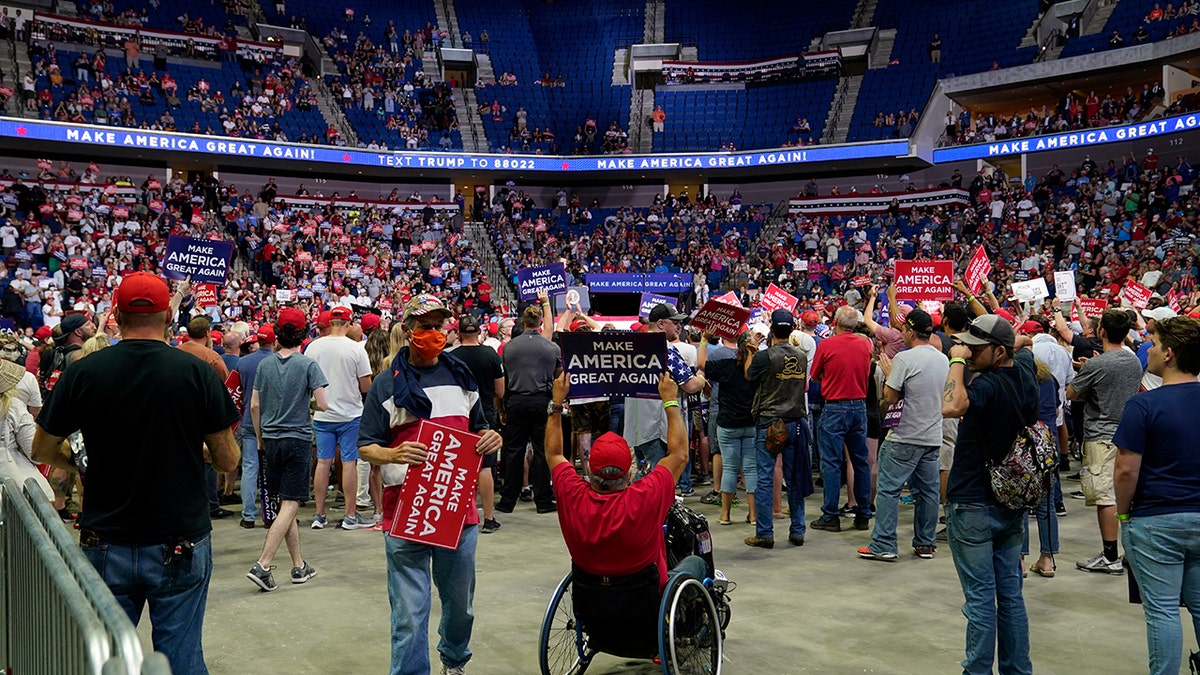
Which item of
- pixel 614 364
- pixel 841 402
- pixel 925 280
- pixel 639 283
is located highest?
pixel 639 283

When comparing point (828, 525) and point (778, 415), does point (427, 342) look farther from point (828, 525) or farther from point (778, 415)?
point (828, 525)

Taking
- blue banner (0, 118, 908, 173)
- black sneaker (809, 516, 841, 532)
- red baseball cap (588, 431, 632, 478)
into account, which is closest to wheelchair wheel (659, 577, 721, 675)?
red baseball cap (588, 431, 632, 478)

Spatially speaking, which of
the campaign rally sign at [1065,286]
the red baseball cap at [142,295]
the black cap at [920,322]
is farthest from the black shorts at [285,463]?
the campaign rally sign at [1065,286]

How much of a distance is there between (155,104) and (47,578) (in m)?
27.9

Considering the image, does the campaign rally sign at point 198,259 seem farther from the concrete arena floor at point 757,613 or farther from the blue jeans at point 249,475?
the concrete arena floor at point 757,613

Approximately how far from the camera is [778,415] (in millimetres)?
7402

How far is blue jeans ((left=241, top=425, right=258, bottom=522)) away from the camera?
828 cm

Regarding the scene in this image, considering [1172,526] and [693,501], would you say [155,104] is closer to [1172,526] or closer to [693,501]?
[693,501]

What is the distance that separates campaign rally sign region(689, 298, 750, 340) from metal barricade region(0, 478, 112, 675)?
490 centimetres

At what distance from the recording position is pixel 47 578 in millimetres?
2582

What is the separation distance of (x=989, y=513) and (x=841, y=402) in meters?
3.65

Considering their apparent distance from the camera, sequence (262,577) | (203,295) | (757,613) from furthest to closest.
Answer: (203,295)
(262,577)
(757,613)

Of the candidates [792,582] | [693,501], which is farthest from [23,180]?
[792,582]

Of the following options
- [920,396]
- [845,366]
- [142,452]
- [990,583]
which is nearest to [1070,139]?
[845,366]
